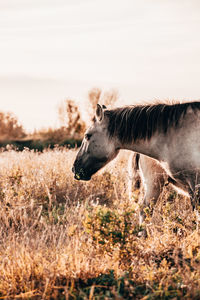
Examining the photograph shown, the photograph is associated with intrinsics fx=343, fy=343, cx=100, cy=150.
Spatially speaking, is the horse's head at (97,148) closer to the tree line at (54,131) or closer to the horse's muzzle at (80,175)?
the horse's muzzle at (80,175)

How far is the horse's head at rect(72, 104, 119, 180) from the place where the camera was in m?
4.44

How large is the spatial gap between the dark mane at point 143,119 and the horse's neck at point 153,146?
6 centimetres

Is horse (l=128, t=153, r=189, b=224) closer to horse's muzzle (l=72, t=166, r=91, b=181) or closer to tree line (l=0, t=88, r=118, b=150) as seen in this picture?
horse's muzzle (l=72, t=166, r=91, b=181)

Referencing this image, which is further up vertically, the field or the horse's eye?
the horse's eye

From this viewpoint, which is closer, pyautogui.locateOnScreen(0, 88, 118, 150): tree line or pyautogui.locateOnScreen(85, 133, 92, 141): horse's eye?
pyautogui.locateOnScreen(85, 133, 92, 141): horse's eye

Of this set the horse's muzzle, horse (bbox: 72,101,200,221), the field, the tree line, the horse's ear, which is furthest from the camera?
the tree line

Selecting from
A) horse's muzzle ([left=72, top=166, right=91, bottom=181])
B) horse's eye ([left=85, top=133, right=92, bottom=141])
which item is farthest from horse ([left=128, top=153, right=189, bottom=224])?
horse's eye ([left=85, top=133, right=92, bottom=141])

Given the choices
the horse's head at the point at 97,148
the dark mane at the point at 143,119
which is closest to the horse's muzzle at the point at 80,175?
the horse's head at the point at 97,148

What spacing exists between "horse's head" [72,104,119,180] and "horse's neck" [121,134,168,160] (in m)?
0.20

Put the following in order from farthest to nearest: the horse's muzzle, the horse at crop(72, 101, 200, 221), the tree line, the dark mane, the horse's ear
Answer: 1. the tree line
2. the horse's muzzle
3. the horse's ear
4. the dark mane
5. the horse at crop(72, 101, 200, 221)

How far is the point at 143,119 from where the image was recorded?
14.0ft

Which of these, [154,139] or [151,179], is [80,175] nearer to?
[151,179]

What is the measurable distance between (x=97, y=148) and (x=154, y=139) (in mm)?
767

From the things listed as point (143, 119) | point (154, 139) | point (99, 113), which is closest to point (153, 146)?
point (154, 139)
